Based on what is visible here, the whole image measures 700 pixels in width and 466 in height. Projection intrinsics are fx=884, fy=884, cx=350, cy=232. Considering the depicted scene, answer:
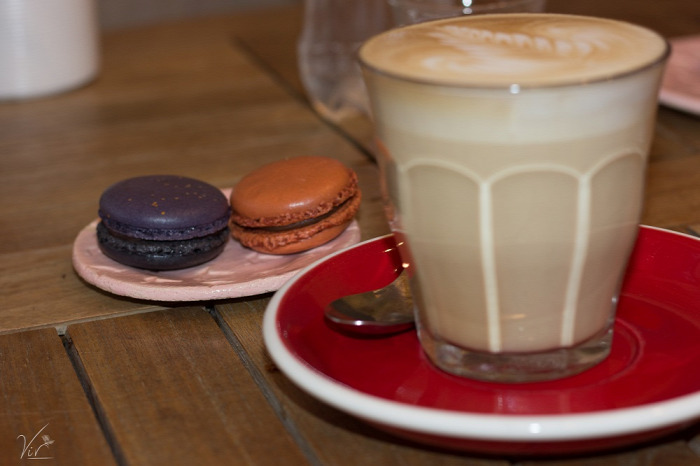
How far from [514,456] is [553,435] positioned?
64mm

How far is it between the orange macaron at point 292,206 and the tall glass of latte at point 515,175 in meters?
0.17

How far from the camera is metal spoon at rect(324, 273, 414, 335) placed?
53cm

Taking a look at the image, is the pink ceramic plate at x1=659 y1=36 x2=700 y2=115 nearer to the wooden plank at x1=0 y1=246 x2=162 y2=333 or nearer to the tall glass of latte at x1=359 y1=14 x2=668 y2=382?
the tall glass of latte at x1=359 y1=14 x2=668 y2=382

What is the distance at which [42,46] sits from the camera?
122cm

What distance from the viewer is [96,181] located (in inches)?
36.4

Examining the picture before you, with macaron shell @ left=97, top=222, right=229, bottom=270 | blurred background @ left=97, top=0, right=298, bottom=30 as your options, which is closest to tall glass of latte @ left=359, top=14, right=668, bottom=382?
macaron shell @ left=97, top=222, right=229, bottom=270

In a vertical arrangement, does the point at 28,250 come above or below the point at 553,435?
below

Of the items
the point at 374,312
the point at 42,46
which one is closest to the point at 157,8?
the point at 42,46

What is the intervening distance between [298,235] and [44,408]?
0.23 metres

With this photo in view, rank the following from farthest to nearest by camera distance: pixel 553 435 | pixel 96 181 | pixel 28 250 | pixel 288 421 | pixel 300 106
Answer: pixel 300 106 → pixel 96 181 → pixel 28 250 → pixel 288 421 → pixel 553 435

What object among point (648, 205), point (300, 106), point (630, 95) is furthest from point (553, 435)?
point (300, 106)

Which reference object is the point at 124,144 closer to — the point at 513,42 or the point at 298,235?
the point at 298,235

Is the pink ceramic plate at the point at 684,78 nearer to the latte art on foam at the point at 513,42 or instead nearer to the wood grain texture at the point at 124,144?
the wood grain texture at the point at 124,144

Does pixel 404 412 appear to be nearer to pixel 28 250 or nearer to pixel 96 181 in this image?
pixel 28 250
